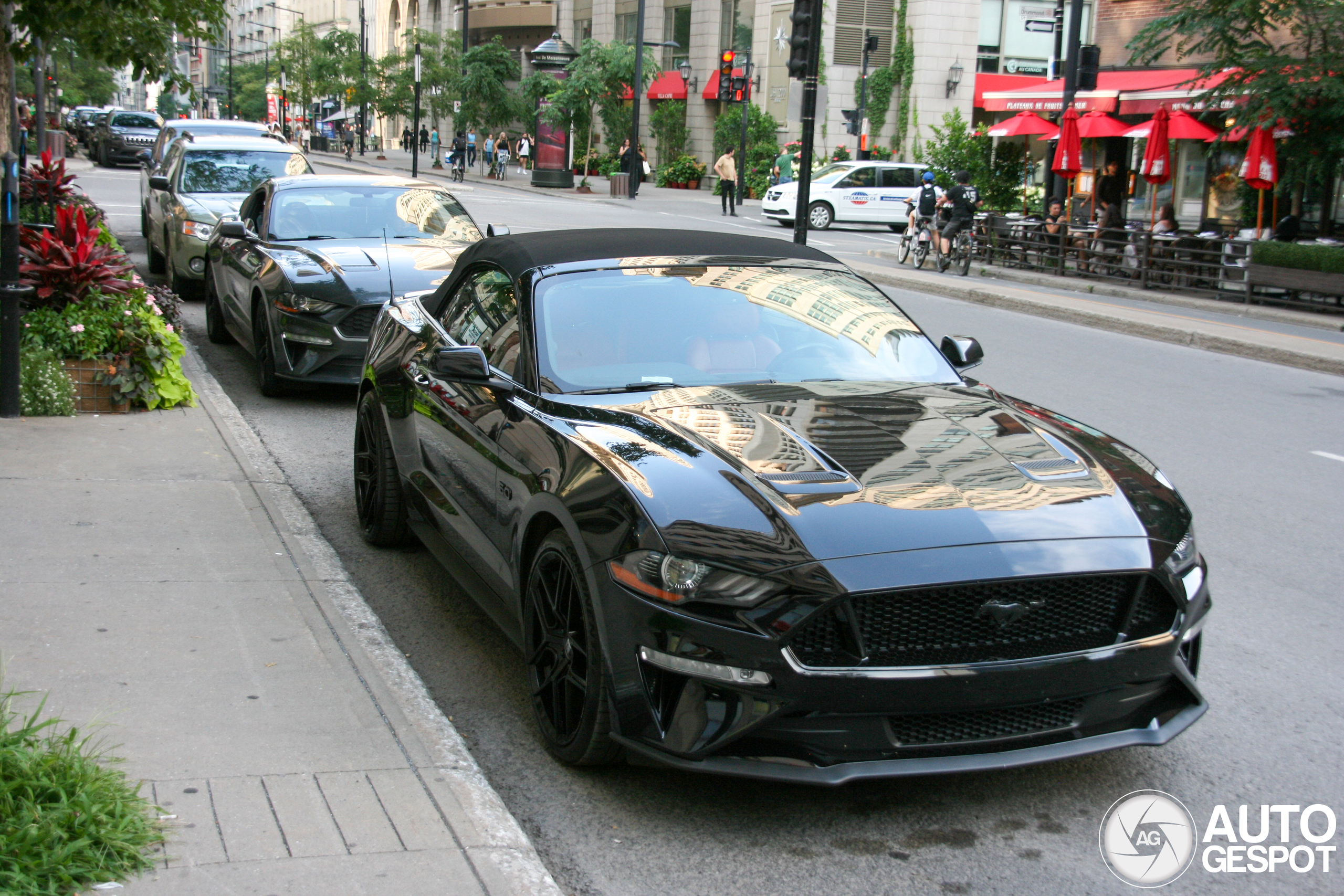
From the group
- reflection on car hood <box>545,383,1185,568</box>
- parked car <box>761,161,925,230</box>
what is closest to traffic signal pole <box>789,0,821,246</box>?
reflection on car hood <box>545,383,1185,568</box>

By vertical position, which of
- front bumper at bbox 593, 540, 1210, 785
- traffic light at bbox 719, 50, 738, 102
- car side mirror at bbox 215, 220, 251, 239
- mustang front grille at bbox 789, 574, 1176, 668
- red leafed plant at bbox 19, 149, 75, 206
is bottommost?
front bumper at bbox 593, 540, 1210, 785

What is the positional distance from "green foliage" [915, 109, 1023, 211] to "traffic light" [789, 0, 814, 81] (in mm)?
12255

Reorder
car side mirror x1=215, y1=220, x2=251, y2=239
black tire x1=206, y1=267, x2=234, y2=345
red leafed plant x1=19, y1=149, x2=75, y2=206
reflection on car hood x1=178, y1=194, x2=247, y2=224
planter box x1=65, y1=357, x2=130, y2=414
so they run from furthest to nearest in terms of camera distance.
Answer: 1. reflection on car hood x1=178, y1=194, x2=247, y2=224
2. red leafed plant x1=19, y1=149, x2=75, y2=206
3. black tire x1=206, y1=267, x2=234, y2=345
4. car side mirror x1=215, y1=220, x2=251, y2=239
5. planter box x1=65, y1=357, x2=130, y2=414

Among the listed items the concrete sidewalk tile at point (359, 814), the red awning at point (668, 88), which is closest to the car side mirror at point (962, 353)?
the concrete sidewalk tile at point (359, 814)

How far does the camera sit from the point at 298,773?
3666 mm

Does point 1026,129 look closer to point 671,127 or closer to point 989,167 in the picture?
point 989,167

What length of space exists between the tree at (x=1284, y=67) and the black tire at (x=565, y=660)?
55.7 ft

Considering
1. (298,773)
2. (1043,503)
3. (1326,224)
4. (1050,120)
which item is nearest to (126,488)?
(298,773)

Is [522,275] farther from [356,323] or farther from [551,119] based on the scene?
[551,119]

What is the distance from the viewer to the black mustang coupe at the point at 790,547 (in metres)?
Result: 3.37

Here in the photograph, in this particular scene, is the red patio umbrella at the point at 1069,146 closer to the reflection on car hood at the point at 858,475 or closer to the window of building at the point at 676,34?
the reflection on car hood at the point at 858,475

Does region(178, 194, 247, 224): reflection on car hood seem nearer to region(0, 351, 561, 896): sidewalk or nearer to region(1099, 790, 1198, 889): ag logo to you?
region(0, 351, 561, 896): sidewalk

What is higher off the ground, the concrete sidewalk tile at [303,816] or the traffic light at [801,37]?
the traffic light at [801,37]

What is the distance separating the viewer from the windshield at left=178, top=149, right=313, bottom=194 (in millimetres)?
14602
